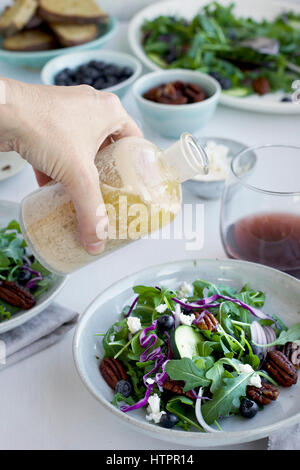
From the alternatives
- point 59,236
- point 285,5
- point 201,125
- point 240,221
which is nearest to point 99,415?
point 59,236

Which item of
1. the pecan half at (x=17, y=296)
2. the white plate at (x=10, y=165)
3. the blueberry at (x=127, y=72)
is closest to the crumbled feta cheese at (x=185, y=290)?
the pecan half at (x=17, y=296)

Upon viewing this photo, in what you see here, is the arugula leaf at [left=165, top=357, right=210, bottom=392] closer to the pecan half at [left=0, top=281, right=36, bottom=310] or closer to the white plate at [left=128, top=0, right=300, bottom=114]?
the pecan half at [left=0, top=281, right=36, bottom=310]

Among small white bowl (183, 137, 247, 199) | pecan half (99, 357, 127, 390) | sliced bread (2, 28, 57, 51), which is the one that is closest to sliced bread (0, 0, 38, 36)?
sliced bread (2, 28, 57, 51)

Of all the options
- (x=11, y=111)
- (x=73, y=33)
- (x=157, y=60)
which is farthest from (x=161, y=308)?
(x=73, y=33)

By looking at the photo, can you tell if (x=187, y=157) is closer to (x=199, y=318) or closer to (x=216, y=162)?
(x=199, y=318)

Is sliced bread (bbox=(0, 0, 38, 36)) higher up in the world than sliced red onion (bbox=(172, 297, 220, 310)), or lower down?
higher up

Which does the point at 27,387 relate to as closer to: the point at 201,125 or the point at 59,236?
the point at 59,236
